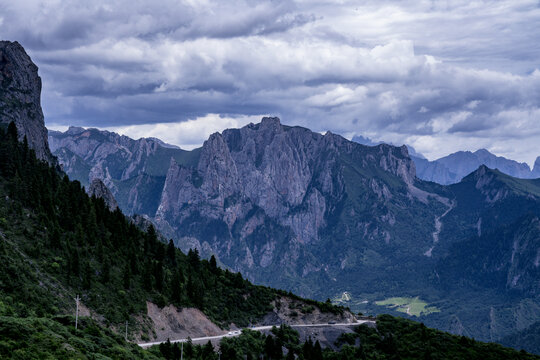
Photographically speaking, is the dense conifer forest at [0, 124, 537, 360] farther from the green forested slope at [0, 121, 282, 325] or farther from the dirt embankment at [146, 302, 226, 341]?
the dirt embankment at [146, 302, 226, 341]

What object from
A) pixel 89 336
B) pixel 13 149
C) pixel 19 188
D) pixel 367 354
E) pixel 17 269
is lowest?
pixel 367 354

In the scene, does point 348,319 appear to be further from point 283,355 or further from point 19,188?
point 19,188

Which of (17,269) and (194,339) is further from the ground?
(17,269)

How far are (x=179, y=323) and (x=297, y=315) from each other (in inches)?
1795

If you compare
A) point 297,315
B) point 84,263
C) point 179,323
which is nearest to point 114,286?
point 84,263

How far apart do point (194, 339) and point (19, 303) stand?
167ft

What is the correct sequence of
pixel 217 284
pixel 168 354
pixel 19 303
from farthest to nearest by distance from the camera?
pixel 217 284, pixel 168 354, pixel 19 303

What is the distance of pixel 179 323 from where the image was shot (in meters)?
149

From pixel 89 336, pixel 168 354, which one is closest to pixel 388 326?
pixel 168 354

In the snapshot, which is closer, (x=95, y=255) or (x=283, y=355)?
(x=283, y=355)

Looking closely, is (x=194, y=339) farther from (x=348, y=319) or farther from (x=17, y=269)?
(x=348, y=319)

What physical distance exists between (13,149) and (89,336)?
392ft

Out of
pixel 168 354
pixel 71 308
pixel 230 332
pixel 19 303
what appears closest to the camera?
pixel 19 303

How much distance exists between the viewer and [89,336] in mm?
91000
